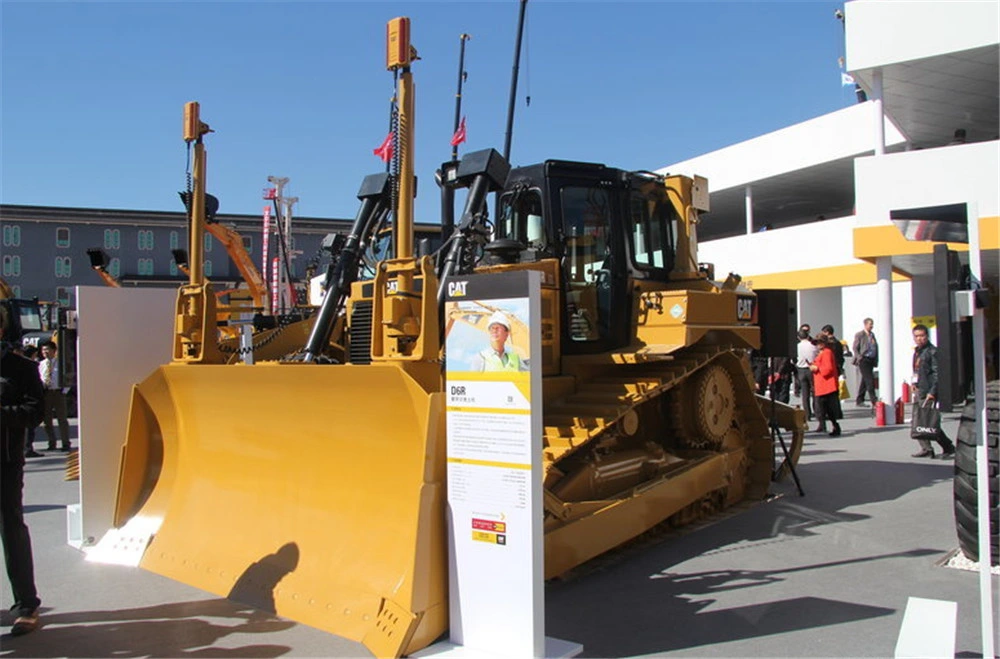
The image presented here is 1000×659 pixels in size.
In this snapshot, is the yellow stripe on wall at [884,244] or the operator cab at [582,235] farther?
the yellow stripe on wall at [884,244]

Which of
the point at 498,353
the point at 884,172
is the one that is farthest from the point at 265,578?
the point at 884,172

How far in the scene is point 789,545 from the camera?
6.37 meters

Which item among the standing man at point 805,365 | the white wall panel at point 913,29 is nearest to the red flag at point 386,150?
the standing man at point 805,365

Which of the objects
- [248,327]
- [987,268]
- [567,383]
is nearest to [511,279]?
[567,383]

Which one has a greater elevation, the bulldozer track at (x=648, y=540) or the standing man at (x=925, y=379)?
the standing man at (x=925, y=379)

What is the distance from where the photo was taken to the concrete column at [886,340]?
14.1 metres

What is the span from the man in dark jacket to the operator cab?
3.51 meters

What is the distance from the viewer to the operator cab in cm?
665

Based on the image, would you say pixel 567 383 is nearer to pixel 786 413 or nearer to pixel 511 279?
pixel 511 279

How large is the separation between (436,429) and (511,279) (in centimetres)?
92

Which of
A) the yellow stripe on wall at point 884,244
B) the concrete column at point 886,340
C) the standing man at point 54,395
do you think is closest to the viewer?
the standing man at point 54,395

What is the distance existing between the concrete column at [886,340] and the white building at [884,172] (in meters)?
0.02

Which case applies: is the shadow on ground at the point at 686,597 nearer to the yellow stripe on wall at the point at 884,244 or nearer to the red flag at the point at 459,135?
the red flag at the point at 459,135

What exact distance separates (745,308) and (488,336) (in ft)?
14.2
